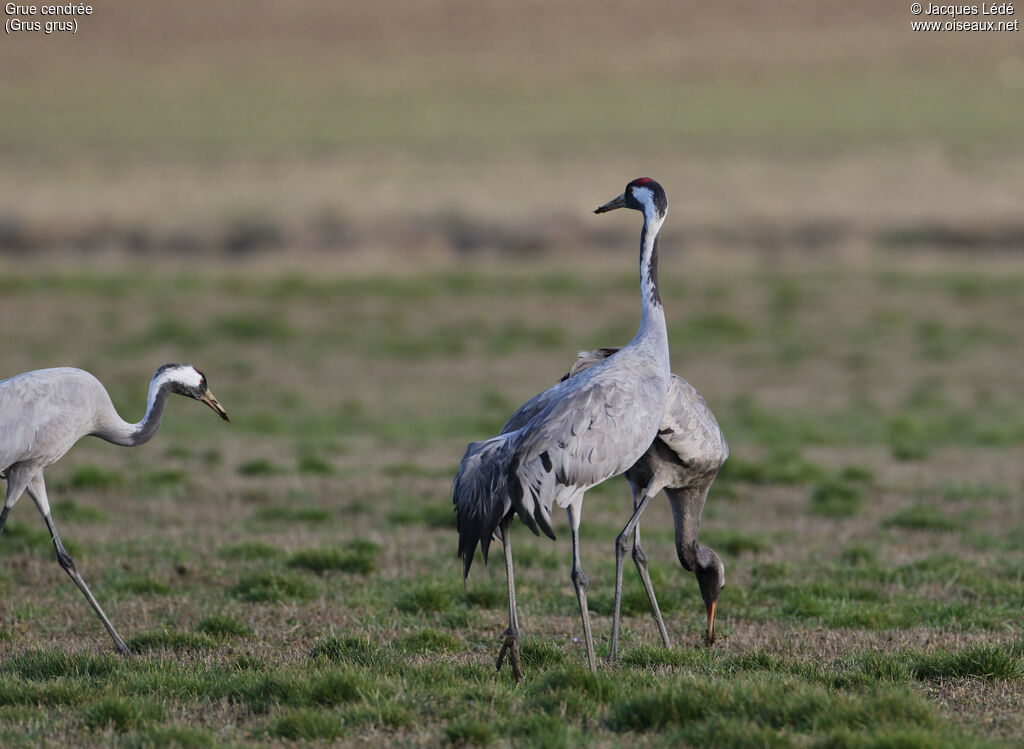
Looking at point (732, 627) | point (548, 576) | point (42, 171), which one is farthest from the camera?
point (42, 171)

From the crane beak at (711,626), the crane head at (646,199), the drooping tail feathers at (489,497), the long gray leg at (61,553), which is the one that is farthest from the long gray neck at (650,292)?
the long gray leg at (61,553)

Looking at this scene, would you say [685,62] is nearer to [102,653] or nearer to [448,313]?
[448,313]

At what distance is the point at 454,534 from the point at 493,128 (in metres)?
46.7

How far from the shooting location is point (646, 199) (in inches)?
280

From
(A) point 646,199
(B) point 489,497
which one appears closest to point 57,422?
(B) point 489,497

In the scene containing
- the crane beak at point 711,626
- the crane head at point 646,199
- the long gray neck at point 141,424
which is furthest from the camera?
the long gray neck at point 141,424

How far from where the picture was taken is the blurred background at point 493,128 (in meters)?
30.2

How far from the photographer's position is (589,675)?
19.7ft

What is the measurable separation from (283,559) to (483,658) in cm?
257

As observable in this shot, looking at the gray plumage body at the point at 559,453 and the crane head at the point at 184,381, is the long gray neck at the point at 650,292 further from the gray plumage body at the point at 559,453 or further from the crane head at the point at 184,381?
the crane head at the point at 184,381

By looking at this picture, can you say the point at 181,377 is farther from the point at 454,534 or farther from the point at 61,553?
the point at 454,534

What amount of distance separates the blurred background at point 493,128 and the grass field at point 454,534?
6583mm

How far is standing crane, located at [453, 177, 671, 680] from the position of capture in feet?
20.8

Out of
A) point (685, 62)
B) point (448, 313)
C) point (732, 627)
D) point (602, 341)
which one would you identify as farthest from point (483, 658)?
point (685, 62)
